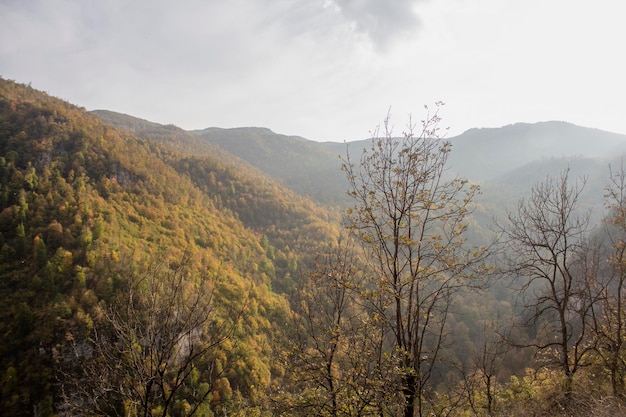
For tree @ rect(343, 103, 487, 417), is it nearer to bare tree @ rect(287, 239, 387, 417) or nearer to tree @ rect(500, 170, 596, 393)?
bare tree @ rect(287, 239, 387, 417)

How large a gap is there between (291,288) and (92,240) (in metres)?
38.4

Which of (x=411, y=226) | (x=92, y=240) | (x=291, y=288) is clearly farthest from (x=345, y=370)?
(x=291, y=288)

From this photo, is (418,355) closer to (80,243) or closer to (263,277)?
(80,243)

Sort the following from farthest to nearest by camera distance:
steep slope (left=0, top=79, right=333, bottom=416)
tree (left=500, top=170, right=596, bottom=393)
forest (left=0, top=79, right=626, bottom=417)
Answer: steep slope (left=0, top=79, right=333, bottom=416)
tree (left=500, top=170, right=596, bottom=393)
forest (left=0, top=79, right=626, bottom=417)

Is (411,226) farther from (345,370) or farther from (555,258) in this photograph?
(555,258)

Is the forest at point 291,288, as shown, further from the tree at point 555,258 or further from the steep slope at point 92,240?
the steep slope at point 92,240

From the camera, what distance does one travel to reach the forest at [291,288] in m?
6.17

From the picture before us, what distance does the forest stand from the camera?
6.17 m

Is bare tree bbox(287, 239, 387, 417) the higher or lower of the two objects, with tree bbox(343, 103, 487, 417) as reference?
lower

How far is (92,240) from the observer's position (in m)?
55.2

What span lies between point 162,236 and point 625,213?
78.0 meters

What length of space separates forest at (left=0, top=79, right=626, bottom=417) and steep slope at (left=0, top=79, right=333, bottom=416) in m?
0.40

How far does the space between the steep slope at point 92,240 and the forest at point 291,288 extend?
40 centimetres

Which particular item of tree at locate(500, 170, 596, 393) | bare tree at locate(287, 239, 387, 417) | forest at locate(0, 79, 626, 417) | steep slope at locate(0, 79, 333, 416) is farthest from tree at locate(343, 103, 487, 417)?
steep slope at locate(0, 79, 333, 416)
